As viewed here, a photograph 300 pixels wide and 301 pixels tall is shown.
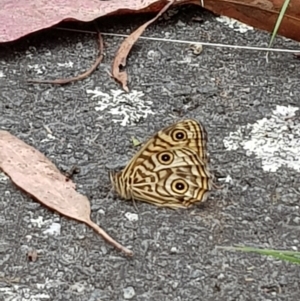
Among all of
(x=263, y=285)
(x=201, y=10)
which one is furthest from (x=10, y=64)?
(x=263, y=285)

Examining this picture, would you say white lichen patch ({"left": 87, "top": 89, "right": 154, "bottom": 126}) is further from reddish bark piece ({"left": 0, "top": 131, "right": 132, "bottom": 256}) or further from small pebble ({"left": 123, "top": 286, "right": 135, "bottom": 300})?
small pebble ({"left": 123, "top": 286, "right": 135, "bottom": 300})

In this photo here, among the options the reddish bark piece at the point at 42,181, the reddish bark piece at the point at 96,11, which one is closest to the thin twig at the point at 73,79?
the reddish bark piece at the point at 96,11

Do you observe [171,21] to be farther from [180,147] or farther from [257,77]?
[180,147]

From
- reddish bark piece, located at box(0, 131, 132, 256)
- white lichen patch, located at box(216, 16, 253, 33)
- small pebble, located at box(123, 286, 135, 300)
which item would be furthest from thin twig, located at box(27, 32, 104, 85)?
small pebble, located at box(123, 286, 135, 300)

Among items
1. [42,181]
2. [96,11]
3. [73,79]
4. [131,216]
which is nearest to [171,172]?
[131,216]

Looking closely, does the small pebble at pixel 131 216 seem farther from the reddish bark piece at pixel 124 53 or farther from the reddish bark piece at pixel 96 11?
the reddish bark piece at pixel 96 11

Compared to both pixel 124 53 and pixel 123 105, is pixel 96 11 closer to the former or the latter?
pixel 124 53

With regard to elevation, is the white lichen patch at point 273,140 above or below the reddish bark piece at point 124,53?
above
